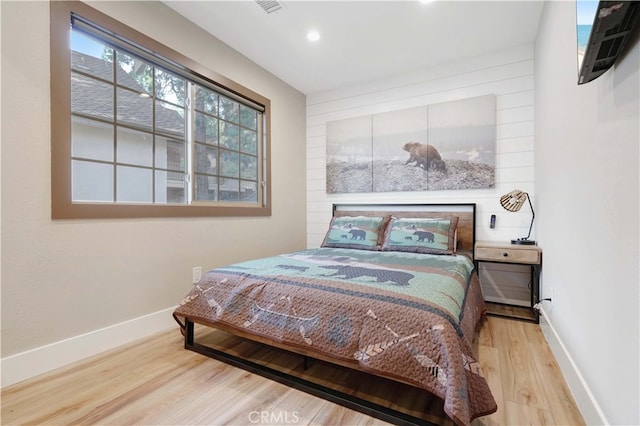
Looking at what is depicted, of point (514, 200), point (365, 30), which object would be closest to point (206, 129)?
point (365, 30)

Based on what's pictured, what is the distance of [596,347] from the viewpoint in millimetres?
1219

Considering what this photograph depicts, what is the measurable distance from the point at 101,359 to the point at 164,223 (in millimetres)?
990

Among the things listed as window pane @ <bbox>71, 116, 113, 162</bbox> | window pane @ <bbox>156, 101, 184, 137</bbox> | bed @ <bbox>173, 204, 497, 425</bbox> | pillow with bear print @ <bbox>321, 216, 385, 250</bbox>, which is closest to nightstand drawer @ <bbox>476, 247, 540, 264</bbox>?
bed @ <bbox>173, 204, 497, 425</bbox>

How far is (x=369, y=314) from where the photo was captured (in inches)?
54.4

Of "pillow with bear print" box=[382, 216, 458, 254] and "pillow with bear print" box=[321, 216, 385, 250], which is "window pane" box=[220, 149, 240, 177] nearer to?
"pillow with bear print" box=[321, 216, 385, 250]

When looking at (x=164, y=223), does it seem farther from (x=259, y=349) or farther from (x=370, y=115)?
(x=370, y=115)

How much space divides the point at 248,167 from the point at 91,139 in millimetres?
1514

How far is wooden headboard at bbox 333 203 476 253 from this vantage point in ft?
9.95

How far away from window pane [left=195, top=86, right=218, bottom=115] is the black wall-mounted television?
2708 mm

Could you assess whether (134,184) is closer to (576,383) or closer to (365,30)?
(365,30)

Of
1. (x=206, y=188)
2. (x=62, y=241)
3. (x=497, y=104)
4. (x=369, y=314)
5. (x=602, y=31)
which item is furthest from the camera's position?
(x=497, y=104)

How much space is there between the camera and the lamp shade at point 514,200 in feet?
8.95

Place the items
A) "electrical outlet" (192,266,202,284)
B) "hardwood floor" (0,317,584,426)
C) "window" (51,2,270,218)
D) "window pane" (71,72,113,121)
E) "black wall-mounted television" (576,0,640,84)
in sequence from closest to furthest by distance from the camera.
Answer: "black wall-mounted television" (576,0,640,84), "hardwood floor" (0,317,584,426), "window" (51,2,270,218), "window pane" (71,72,113,121), "electrical outlet" (192,266,202,284)

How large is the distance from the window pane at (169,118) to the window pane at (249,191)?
86 centimetres
